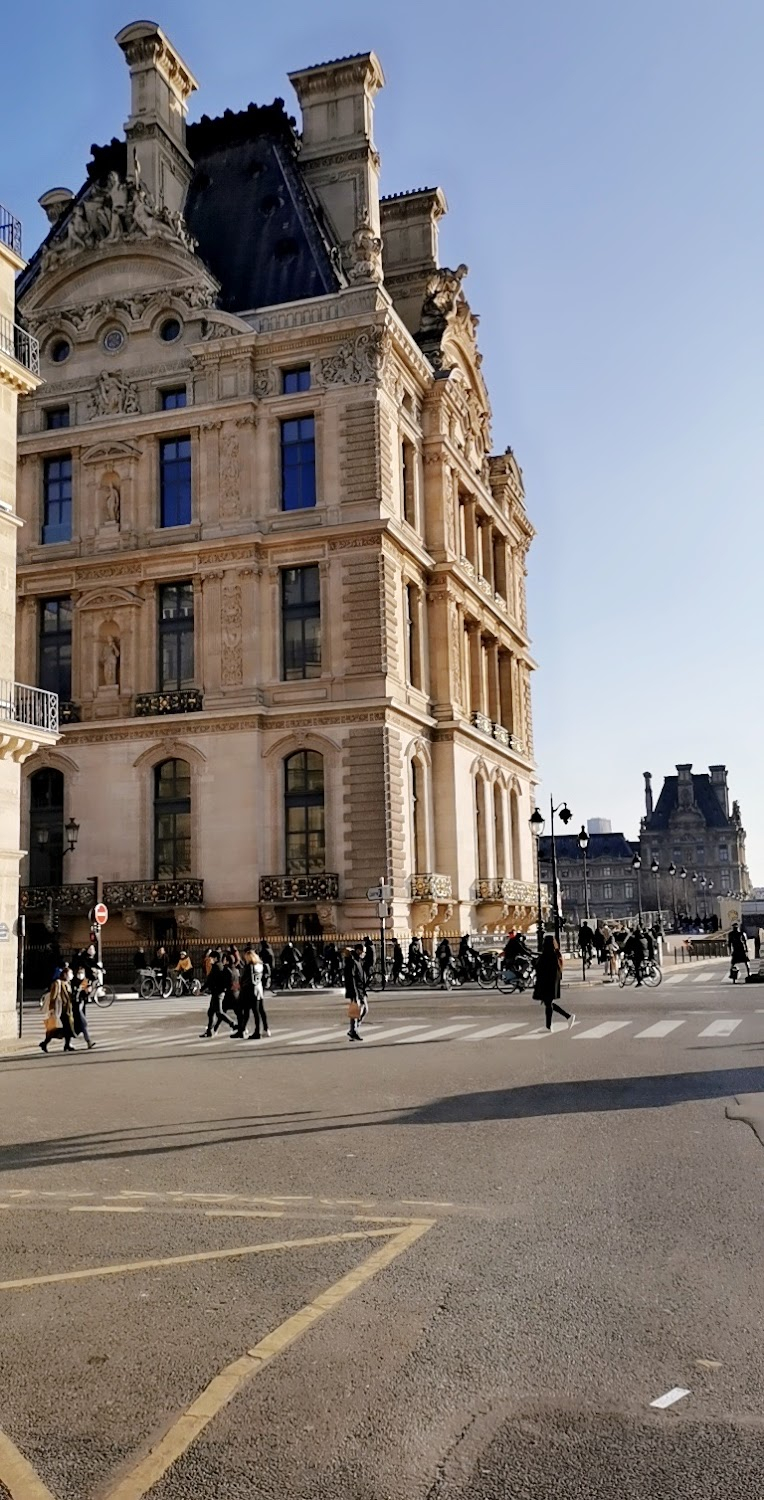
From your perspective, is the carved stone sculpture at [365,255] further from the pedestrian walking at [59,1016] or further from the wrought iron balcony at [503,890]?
the pedestrian walking at [59,1016]

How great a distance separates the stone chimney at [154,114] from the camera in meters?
49.6

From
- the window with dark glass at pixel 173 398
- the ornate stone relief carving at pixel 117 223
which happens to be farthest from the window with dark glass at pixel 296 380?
the ornate stone relief carving at pixel 117 223

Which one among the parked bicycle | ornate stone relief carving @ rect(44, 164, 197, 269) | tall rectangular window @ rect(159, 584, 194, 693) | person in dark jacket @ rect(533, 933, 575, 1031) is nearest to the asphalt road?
person in dark jacket @ rect(533, 933, 575, 1031)

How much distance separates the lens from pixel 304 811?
44.0 meters

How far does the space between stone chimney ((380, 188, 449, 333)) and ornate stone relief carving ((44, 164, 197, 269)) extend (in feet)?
36.1

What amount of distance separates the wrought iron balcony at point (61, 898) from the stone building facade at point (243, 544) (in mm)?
108

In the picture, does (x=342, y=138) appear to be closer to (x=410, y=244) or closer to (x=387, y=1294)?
(x=410, y=244)

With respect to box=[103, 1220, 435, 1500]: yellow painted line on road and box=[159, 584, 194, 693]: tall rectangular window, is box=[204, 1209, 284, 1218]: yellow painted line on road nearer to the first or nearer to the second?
box=[103, 1220, 435, 1500]: yellow painted line on road

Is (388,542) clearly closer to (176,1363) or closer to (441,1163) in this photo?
(441,1163)

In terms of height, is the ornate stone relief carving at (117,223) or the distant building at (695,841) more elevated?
the ornate stone relief carving at (117,223)

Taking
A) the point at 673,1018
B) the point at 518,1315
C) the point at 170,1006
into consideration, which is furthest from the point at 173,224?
the point at 518,1315

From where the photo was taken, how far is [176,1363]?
5.45 metres

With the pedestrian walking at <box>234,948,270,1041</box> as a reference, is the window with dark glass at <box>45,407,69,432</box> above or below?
above

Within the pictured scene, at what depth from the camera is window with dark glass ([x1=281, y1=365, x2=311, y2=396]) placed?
4588 cm
